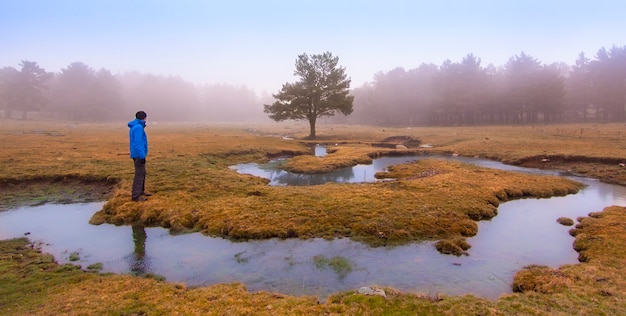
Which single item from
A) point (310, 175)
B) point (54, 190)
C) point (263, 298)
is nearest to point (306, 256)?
point (263, 298)

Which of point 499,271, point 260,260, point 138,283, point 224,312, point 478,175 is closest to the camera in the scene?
point 224,312

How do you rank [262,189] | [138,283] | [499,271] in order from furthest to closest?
[262,189] < [499,271] < [138,283]

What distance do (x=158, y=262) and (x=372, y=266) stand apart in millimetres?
7149

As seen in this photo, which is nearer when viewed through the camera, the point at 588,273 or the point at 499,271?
the point at 588,273

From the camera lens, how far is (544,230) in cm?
1456

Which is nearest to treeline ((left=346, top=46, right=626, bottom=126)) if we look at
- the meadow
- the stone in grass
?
the meadow

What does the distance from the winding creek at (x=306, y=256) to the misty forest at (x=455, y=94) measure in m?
85.2

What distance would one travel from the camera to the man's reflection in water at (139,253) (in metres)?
10.9

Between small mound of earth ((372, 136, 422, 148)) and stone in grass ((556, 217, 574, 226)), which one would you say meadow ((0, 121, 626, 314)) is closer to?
stone in grass ((556, 217, 574, 226))

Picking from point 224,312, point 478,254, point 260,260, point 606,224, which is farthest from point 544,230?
point 224,312

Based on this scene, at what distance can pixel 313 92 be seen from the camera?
5978 cm

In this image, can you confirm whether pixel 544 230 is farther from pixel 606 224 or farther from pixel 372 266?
pixel 372 266

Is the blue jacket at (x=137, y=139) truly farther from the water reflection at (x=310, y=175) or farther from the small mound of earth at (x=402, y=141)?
the small mound of earth at (x=402, y=141)

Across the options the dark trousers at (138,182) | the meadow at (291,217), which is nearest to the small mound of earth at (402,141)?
the meadow at (291,217)
